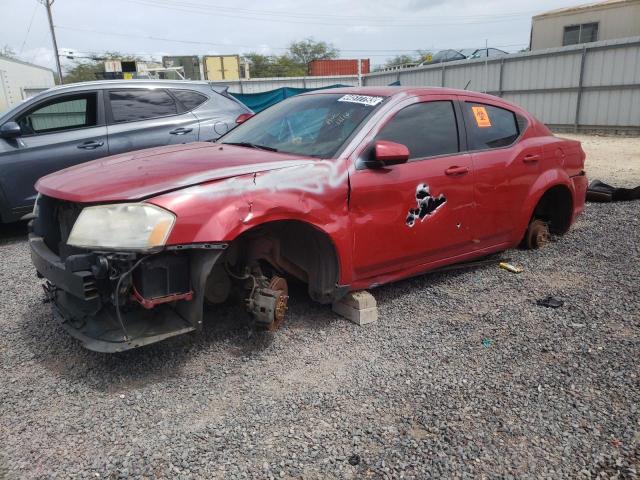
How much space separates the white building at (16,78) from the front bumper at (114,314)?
3212 centimetres

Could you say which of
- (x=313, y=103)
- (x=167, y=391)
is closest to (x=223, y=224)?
(x=167, y=391)

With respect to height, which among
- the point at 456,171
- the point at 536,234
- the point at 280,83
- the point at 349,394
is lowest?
the point at 349,394

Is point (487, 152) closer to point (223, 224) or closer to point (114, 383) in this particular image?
point (223, 224)

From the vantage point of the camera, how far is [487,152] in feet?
14.3

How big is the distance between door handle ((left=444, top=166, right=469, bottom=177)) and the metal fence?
1243 centimetres

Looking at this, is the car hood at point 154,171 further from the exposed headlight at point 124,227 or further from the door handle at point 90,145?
the door handle at point 90,145

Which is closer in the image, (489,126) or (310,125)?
(310,125)

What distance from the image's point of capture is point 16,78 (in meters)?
36.8

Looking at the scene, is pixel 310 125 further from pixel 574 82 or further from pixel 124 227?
pixel 574 82

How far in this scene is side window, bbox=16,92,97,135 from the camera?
609 centimetres

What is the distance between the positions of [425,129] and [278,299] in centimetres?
181

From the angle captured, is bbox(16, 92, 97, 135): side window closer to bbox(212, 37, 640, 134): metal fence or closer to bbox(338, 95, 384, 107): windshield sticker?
bbox(338, 95, 384, 107): windshield sticker

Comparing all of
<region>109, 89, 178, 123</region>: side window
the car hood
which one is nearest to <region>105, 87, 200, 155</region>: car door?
<region>109, 89, 178, 123</region>: side window

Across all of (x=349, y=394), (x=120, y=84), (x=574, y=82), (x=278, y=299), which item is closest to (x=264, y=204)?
(x=278, y=299)
